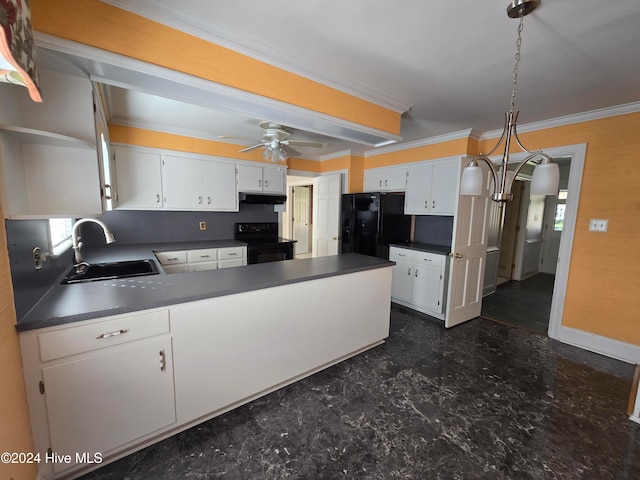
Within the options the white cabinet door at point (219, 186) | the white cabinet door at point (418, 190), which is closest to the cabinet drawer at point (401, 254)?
the white cabinet door at point (418, 190)

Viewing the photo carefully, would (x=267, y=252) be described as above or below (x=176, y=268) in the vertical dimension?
above

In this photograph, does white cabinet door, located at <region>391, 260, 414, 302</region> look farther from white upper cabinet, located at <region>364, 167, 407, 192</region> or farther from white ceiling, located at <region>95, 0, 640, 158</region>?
white ceiling, located at <region>95, 0, 640, 158</region>

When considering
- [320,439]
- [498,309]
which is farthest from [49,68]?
[498,309]

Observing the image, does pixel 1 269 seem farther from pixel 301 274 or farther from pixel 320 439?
pixel 320 439

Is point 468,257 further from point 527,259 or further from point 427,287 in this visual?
point 527,259

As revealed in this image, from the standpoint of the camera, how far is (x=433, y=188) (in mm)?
3414

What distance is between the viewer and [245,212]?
4191 mm

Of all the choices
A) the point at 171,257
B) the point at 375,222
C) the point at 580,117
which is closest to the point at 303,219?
the point at 375,222

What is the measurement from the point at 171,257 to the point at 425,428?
10.3ft

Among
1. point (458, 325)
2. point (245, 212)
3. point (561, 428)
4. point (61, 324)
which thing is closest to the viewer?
point (61, 324)

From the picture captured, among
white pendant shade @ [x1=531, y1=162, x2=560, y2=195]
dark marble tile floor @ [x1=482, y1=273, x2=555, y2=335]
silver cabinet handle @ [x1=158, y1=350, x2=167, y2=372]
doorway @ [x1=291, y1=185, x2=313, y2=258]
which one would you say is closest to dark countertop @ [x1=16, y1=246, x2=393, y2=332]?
silver cabinet handle @ [x1=158, y1=350, x2=167, y2=372]

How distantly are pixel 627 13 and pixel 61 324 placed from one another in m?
3.15

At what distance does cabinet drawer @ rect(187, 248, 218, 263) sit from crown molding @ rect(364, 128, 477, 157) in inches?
115

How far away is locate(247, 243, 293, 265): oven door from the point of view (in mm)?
3746
